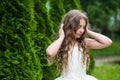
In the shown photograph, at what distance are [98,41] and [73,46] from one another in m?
0.37

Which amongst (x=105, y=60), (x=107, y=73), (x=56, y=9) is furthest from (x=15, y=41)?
(x=105, y=60)

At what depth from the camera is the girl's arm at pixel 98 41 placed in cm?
571

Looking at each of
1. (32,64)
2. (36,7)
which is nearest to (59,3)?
(36,7)

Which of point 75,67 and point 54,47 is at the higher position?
point 54,47

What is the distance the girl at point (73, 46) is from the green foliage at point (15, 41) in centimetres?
71

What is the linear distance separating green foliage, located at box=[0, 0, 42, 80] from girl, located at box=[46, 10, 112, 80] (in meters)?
0.71

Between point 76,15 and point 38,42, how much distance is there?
273cm

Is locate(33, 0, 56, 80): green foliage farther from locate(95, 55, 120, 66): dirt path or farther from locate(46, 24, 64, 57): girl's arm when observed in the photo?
locate(95, 55, 120, 66): dirt path

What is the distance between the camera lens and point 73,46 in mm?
5574

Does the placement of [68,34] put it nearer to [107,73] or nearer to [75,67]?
[75,67]

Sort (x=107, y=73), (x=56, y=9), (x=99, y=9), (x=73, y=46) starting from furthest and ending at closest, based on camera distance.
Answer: (x=99, y=9), (x=107, y=73), (x=56, y=9), (x=73, y=46)

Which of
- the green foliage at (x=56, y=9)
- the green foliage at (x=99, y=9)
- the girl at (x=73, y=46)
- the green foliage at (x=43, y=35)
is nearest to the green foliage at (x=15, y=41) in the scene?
the girl at (x=73, y=46)

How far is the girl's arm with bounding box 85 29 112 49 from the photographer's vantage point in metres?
5.71

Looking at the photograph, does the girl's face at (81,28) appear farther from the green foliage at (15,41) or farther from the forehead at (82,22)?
the green foliage at (15,41)
